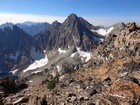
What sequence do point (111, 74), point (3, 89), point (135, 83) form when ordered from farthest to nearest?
point (3, 89)
point (111, 74)
point (135, 83)

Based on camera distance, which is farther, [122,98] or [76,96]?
[76,96]

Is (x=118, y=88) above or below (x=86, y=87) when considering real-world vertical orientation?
above

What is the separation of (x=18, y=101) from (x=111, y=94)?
2258cm

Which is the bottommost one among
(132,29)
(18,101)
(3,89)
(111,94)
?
(3,89)

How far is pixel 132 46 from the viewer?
59.8 metres

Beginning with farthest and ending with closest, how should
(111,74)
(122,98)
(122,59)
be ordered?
(122,59) < (111,74) < (122,98)

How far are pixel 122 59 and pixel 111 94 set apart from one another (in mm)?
19159

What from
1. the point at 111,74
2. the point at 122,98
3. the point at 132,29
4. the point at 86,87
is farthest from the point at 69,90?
the point at 132,29

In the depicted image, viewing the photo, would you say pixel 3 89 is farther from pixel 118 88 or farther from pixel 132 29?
pixel 118 88

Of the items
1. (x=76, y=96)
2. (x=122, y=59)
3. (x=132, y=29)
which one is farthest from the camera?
(x=132, y=29)

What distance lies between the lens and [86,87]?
155 ft

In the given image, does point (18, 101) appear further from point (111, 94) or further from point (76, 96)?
point (111, 94)

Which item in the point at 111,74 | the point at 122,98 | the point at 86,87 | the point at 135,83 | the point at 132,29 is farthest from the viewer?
the point at 132,29

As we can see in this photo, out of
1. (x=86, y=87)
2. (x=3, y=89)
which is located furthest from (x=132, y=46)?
(x=3, y=89)
